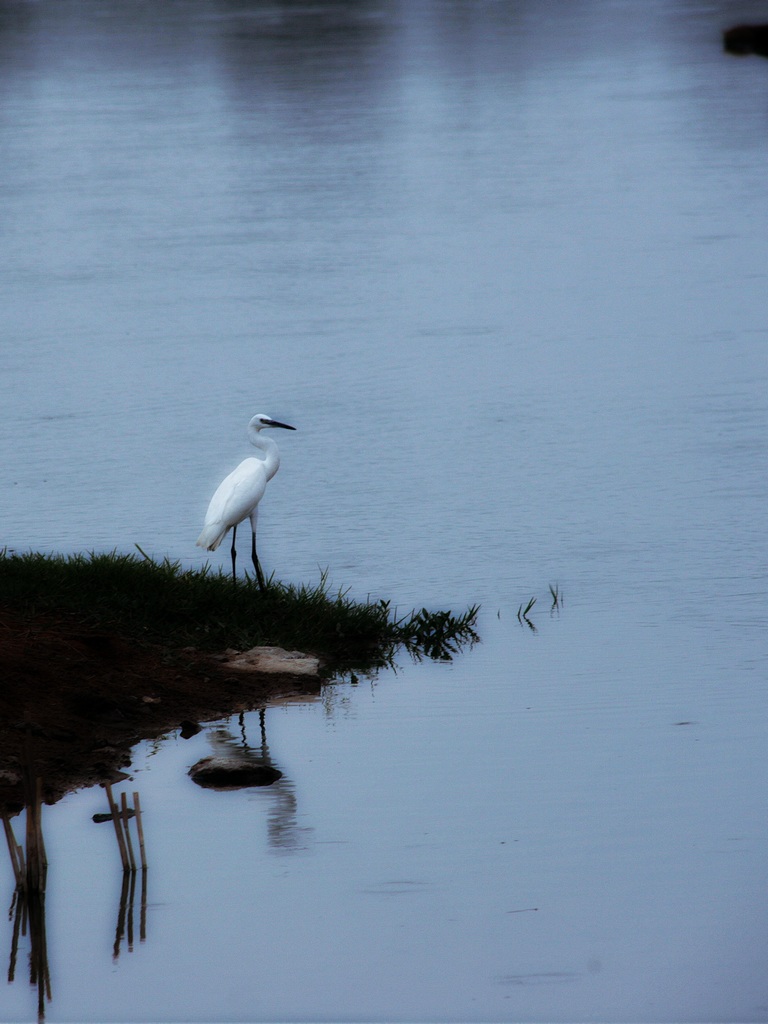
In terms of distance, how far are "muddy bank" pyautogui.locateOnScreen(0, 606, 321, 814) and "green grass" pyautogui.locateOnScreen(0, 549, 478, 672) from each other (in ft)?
0.72

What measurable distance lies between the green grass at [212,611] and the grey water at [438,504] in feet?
1.06

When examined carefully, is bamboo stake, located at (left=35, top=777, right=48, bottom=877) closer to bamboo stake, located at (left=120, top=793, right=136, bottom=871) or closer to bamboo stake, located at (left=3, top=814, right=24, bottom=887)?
bamboo stake, located at (left=3, top=814, right=24, bottom=887)

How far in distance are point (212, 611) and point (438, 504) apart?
4124mm

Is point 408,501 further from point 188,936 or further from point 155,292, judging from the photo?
point 155,292

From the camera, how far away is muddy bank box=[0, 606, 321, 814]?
26.0ft

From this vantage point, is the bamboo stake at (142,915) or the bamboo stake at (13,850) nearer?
the bamboo stake at (13,850)

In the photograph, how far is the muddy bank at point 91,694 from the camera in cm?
792

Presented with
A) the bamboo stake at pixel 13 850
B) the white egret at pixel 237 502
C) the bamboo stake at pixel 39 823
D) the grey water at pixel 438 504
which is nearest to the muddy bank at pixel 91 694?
the grey water at pixel 438 504

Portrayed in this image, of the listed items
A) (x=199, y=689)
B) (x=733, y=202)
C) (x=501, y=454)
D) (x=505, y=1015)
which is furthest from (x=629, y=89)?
(x=505, y=1015)

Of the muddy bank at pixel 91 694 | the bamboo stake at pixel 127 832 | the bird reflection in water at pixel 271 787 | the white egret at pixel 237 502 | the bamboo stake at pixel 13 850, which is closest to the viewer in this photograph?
the bamboo stake at pixel 13 850

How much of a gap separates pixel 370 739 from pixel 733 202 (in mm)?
20127

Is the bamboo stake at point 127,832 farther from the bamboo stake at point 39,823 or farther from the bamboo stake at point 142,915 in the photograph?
the bamboo stake at point 39,823

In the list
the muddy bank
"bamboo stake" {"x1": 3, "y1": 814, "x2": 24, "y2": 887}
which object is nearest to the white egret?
the muddy bank

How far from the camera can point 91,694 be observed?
8.51 meters
